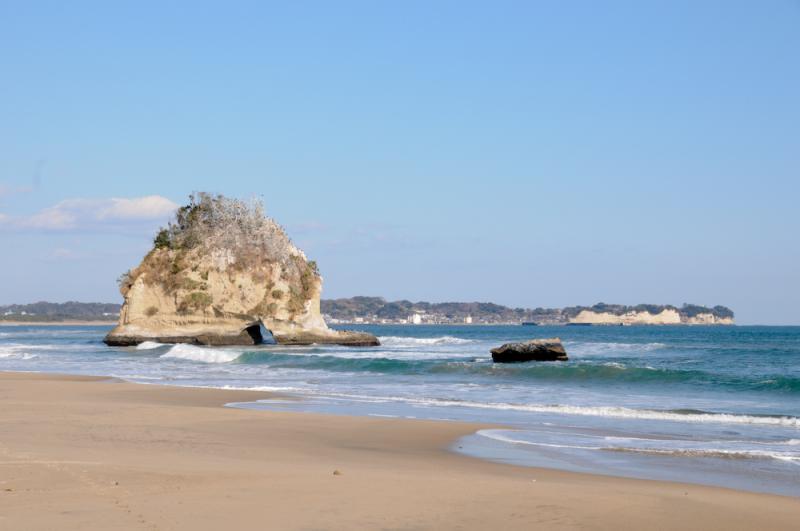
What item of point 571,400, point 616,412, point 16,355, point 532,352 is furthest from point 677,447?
point 16,355

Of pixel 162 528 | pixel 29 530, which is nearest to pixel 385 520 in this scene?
pixel 162 528

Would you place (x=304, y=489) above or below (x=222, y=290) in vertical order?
below

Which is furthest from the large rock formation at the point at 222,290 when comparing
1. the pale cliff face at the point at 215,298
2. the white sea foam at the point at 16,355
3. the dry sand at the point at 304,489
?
the dry sand at the point at 304,489

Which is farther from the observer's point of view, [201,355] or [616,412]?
[201,355]

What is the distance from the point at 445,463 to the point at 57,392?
14918 mm

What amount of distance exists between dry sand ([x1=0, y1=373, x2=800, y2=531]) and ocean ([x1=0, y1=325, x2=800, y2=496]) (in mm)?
1260

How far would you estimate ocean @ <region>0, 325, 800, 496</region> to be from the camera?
44.5ft

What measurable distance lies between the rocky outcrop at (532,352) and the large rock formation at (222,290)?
2317 centimetres

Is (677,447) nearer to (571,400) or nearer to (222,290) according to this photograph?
(571,400)

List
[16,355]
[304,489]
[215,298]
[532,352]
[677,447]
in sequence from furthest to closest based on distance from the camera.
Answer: [215,298]
[16,355]
[532,352]
[677,447]
[304,489]

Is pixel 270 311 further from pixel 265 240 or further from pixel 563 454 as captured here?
pixel 563 454

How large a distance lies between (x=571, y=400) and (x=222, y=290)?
37794 millimetres

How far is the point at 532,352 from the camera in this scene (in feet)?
126

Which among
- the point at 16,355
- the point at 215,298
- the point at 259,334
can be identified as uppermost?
the point at 215,298
